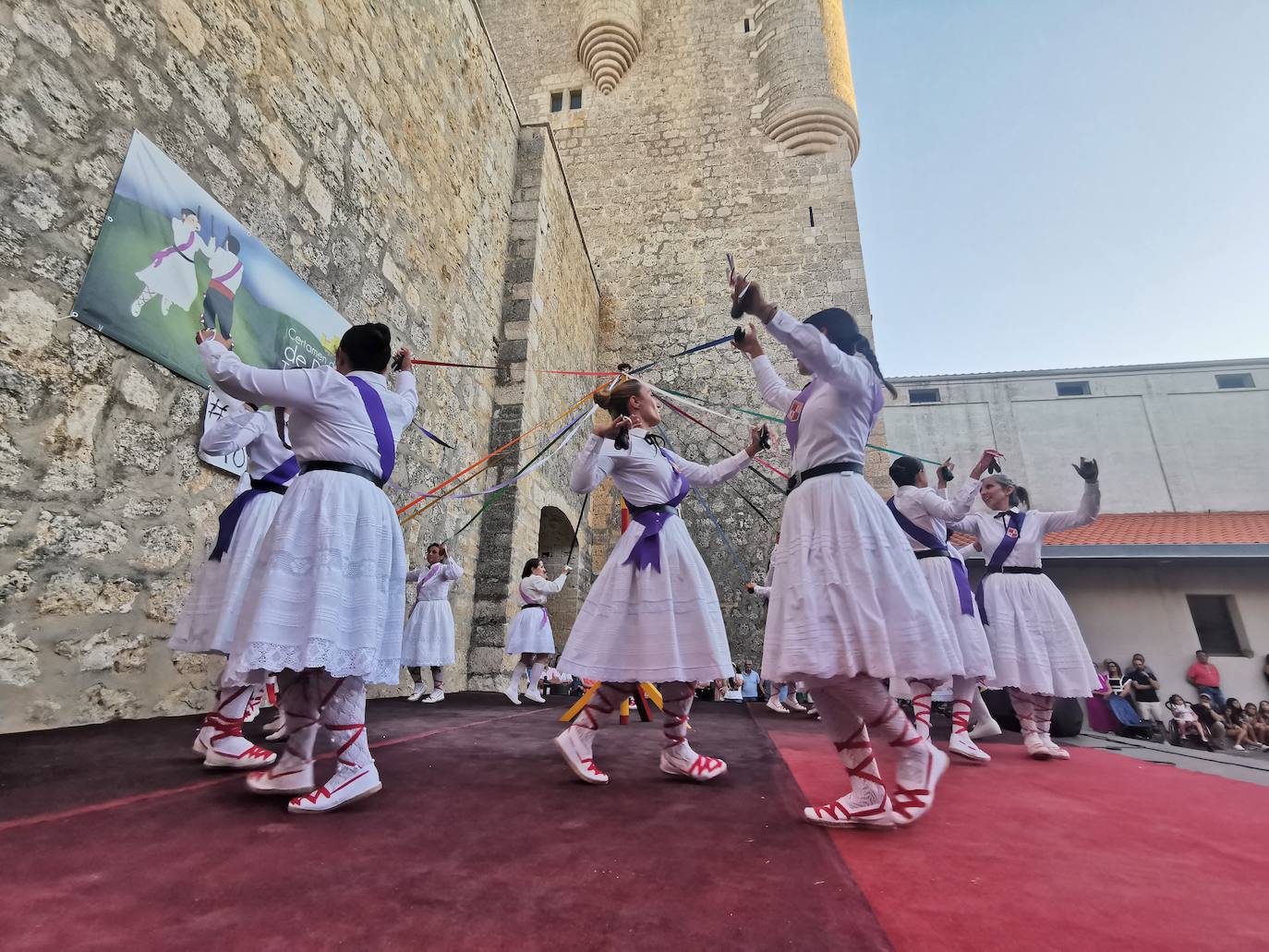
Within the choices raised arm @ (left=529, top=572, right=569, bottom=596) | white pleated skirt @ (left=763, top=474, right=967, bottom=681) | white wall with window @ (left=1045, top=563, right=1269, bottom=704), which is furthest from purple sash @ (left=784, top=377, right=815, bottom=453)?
white wall with window @ (left=1045, top=563, right=1269, bottom=704)

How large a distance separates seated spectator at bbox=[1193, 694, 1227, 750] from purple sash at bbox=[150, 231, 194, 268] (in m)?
12.7

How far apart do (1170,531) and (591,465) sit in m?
14.4

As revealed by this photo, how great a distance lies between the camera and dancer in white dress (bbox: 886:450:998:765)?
11.7 ft

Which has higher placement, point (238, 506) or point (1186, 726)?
point (238, 506)

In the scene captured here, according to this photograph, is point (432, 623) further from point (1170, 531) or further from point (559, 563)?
point (1170, 531)

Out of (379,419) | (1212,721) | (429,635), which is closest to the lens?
(379,419)

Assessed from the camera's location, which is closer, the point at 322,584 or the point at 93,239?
the point at 322,584

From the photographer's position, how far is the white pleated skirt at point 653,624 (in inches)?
97.4

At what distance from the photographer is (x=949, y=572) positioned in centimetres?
398

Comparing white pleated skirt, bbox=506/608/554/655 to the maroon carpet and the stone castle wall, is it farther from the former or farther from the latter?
the maroon carpet

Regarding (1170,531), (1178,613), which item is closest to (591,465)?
(1178,613)

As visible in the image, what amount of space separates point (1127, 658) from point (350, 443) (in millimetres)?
13729

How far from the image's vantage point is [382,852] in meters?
1.50

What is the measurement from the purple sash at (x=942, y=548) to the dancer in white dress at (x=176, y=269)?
14.6 ft
